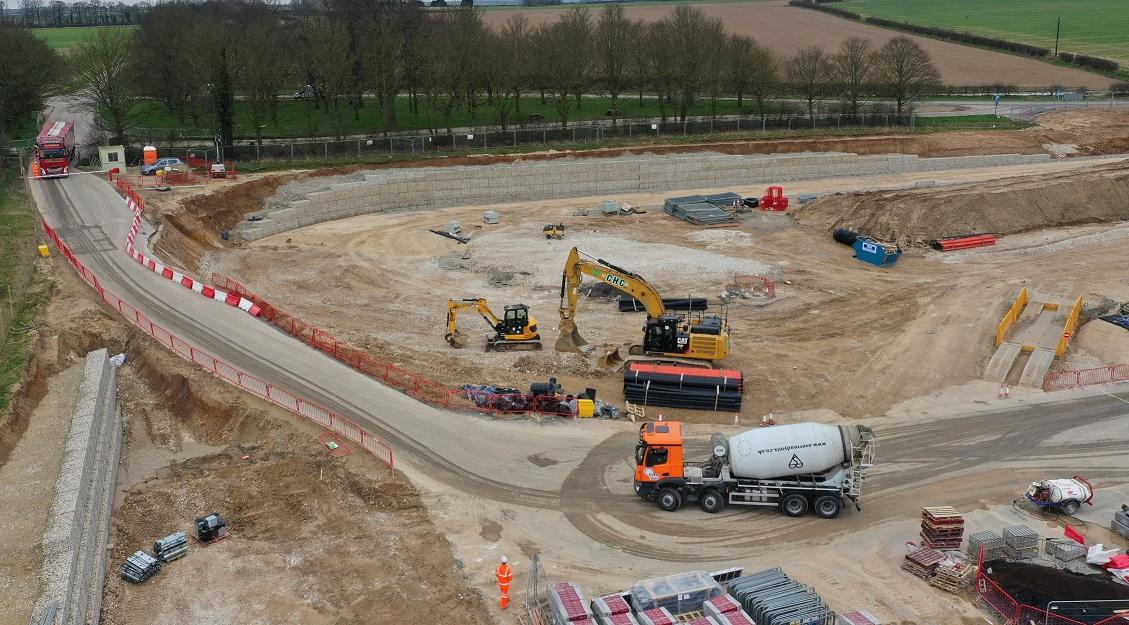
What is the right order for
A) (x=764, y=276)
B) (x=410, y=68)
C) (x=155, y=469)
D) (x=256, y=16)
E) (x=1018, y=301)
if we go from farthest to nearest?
(x=256, y=16)
(x=410, y=68)
(x=764, y=276)
(x=1018, y=301)
(x=155, y=469)

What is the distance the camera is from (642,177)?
66.1 m

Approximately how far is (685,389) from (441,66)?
47469 millimetres

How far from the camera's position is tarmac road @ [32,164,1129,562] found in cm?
2408

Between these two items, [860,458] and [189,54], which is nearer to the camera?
[860,458]

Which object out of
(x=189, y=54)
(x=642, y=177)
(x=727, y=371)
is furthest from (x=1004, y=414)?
(x=189, y=54)

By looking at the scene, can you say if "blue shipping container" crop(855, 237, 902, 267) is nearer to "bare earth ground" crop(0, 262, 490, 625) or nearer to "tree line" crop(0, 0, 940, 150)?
"bare earth ground" crop(0, 262, 490, 625)

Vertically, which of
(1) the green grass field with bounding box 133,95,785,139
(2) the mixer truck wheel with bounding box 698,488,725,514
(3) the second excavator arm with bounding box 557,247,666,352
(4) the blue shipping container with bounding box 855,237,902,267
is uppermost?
(1) the green grass field with bounding box 133,95,785,139

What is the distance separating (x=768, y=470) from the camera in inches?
949

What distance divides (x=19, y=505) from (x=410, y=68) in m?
59.8

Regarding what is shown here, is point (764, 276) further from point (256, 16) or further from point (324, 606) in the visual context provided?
point (256, 16)

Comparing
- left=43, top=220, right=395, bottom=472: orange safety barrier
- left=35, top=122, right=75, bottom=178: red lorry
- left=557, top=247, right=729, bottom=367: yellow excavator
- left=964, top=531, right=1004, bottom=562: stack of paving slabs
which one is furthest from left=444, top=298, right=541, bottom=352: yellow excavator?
left=35, top=122, right=75, bottom=178: red lorry

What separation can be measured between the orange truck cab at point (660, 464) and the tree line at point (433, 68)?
49.8 metres

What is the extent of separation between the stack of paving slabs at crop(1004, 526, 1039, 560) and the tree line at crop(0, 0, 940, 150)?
2232 inches

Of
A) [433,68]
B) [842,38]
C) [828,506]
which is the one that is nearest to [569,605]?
[828,506]
